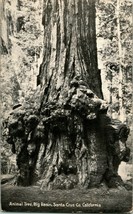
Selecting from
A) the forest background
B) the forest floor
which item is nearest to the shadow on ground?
the forest floor

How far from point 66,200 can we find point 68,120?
0.44 m

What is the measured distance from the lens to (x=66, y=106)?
2459 millimetres

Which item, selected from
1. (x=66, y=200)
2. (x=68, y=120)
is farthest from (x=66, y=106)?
(x=66, y=200)

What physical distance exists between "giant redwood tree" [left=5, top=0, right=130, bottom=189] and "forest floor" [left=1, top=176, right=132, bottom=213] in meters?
0.04

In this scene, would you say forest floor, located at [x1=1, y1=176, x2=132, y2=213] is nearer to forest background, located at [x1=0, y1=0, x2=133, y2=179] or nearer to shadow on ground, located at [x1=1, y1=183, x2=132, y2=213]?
shadow on ground, located at [x1=1, y1=183, x2=132, y2=213]

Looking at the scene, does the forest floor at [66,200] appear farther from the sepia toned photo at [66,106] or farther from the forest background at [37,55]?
the forest background at [37,55]

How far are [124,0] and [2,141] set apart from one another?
105 cm

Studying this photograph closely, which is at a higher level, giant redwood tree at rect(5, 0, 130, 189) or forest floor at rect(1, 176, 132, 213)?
giant redwood tree at rect(5, 0, 130, 189)

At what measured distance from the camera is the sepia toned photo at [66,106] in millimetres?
2436

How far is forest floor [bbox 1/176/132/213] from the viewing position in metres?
2.41

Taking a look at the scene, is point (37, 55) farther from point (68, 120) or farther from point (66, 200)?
point (66, 200)

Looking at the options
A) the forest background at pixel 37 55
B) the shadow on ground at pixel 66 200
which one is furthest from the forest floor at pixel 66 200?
the forest background at pixel 37 55

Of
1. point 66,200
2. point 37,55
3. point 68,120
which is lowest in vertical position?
point 66,200

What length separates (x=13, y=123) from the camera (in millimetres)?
2533
